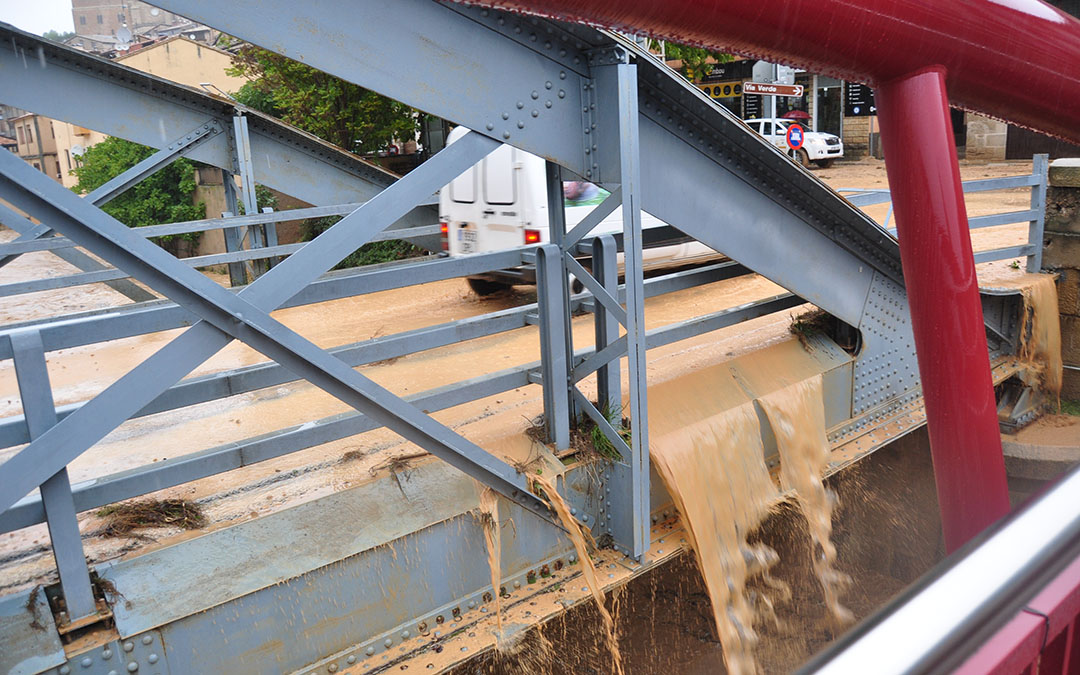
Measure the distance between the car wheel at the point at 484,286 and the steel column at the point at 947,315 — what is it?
9222 mm

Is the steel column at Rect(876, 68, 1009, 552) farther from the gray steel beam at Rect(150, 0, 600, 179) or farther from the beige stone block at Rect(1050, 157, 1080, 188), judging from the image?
the beige stone block at Rect(1050, 157, 1080, 188)

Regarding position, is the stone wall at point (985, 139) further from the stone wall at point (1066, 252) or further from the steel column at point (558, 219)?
the steel column at point (558, 219)

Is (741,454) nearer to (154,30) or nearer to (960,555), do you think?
(960,555)

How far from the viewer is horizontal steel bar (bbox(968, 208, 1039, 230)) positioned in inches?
314

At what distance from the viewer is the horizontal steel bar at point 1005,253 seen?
8.18 m

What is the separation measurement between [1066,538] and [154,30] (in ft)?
272

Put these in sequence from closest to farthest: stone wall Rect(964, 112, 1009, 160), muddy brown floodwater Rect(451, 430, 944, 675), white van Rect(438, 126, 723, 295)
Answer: muddy brown floodwater Rect(451, 430, 944, 675) < white van Rect(438, 126, 723, 295) < stone wall Rect(964, 112, 1009, 160)

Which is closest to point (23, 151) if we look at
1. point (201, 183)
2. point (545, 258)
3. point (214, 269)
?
point (201, 183)

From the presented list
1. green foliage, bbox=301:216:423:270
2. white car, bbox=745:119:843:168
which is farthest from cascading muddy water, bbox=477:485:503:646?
white car, bbox=745:119:843:168

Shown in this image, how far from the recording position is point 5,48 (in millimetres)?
6875

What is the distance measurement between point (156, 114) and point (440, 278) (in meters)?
5.76

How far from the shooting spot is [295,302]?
4.35 m

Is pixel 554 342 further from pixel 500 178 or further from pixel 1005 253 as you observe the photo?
pixel 1005 253

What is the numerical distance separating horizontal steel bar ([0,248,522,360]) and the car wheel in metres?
6.46
